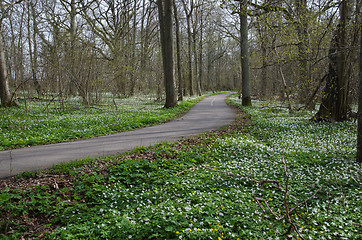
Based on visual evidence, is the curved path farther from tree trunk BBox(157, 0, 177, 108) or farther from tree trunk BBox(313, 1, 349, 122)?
tree trunk BBox(157, 0, 177, 108)

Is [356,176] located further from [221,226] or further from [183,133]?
[183,133]

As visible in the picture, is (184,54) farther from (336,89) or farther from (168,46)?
(336,89)

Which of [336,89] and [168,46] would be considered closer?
[336,89]

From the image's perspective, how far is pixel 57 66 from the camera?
1445 centimetres

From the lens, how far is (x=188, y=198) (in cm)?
470

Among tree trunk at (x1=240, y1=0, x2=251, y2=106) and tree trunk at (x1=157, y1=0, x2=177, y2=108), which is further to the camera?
tree trunk at (x1=240, y1=0, x2=251, y2=106)

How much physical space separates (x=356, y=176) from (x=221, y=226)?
411 cm

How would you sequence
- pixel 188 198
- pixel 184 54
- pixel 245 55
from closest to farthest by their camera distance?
pixel 188 198, pixel 245 55, pixel 184 54

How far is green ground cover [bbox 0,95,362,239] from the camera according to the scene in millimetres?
3662

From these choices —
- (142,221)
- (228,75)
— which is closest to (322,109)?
(142,221)

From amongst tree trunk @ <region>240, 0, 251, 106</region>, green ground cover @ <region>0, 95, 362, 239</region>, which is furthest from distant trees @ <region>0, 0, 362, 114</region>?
green ground cover @ <region>0, 95, 362, 239</region>

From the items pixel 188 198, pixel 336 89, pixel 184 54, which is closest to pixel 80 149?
pixel 188 198

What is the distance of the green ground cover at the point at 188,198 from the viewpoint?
3.66m

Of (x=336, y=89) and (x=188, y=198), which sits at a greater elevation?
(x=336, y=89)
